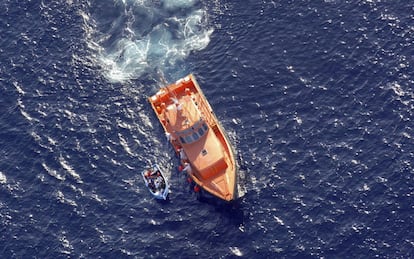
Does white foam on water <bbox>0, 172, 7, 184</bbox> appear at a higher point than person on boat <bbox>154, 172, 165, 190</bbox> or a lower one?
higher

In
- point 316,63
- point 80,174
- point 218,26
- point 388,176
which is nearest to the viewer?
point 388,176

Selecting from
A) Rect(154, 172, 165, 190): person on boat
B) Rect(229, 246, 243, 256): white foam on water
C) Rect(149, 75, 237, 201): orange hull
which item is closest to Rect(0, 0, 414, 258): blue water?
Rect(229, 246, 243, 256): white foam on water

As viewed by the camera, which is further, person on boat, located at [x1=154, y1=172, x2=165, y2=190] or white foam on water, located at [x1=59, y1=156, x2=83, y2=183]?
white foam on water, located at [x1=59, y1=156, x2=83, y2=183]

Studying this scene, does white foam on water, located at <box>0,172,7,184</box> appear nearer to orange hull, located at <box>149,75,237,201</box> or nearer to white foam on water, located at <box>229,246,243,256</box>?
orange hull, located at <box>149,75,237,201</box>

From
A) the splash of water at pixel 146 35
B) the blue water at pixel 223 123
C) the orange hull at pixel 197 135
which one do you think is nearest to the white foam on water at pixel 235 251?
the blue water at pixel 223 123

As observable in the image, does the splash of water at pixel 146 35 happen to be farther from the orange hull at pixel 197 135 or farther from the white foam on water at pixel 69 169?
the white foam on water at pixel 69 169

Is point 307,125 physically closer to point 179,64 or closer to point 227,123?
point 227,123

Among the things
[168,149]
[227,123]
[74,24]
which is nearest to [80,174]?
[168,149]
